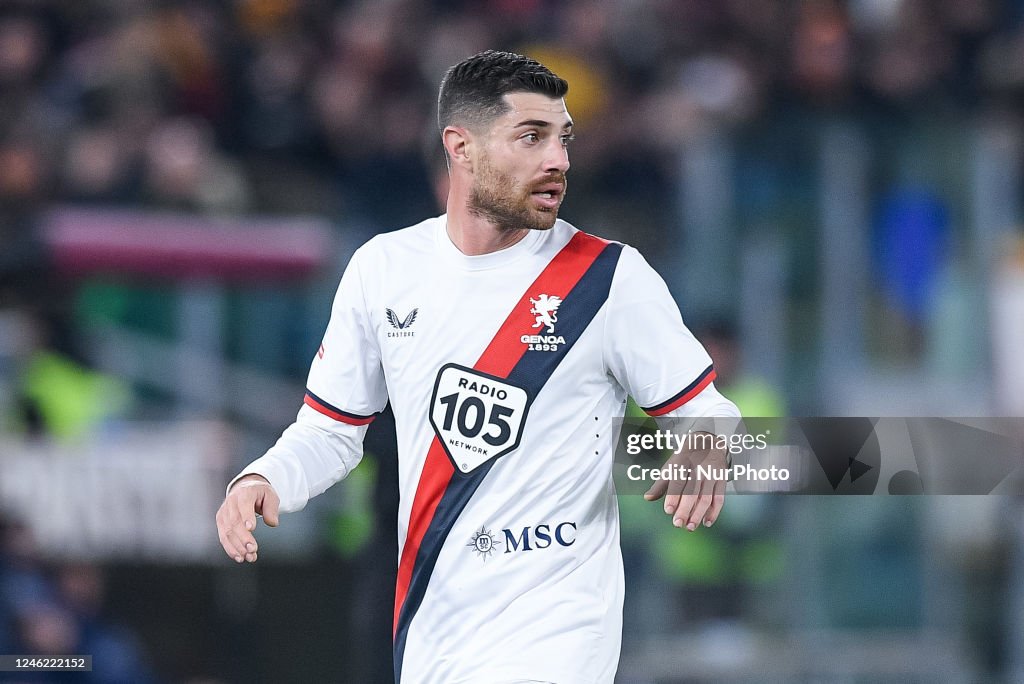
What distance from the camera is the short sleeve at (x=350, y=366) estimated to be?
371 centimetres

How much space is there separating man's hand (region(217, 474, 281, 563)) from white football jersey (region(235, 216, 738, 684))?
0.06 m

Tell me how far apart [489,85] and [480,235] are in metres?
0.38

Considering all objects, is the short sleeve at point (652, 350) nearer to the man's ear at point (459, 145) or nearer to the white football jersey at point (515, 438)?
the white football jersey at point (515, 438)

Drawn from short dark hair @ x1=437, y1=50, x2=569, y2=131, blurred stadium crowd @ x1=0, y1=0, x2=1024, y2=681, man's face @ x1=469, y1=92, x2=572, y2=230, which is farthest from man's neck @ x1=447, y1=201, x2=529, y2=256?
blurred stadium crowd @ x1=0, y1=0, x2=1024, y2=681

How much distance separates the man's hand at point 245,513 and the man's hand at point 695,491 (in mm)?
928

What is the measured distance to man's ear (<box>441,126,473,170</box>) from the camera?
11.8 feet

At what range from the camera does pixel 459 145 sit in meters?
3.63

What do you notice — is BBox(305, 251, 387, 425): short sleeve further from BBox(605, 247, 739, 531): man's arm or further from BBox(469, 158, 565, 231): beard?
BBox(605, 247, 739, 531): man's arm

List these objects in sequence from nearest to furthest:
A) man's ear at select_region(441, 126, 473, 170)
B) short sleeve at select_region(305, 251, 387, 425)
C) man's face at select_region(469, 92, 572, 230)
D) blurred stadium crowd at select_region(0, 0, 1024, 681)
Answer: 1. man's face at select_region(469, 92, 572, 230)
2. man's ear at select_region(441, 126, 473, 170)
3. short sleeve at select_region(305, 251, 387, 425)
4. blurred stadium crowd at select_region(0, 0, 1024, 681)

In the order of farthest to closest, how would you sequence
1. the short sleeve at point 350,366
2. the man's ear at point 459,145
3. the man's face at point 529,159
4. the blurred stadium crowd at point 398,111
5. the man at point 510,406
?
the blurred stadium crowd at point 398,111
the short sleeve at point 350,366
the man's ear at point 459,145
the man's face at point 529,159
the man at point 510,406

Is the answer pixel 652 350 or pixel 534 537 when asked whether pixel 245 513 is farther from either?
pixel 652 350

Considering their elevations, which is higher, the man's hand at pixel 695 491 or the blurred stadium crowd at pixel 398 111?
the blurred stadium crowd at pixel 398 111

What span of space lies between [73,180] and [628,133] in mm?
3203

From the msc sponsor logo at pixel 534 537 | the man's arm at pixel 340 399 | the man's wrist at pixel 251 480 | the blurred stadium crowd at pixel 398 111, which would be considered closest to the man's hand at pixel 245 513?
the man's wrist at pixel 251 480
